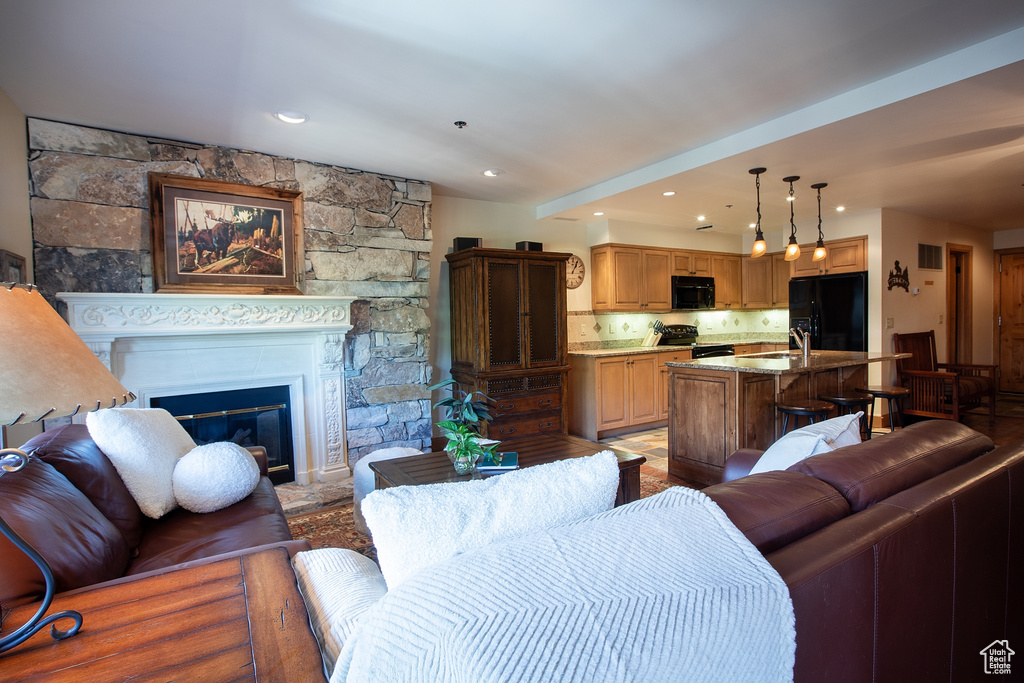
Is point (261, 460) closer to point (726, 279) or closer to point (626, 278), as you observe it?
point (626, 278)

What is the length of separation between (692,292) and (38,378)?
634 cm

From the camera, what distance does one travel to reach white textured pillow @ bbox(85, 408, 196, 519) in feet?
6.16

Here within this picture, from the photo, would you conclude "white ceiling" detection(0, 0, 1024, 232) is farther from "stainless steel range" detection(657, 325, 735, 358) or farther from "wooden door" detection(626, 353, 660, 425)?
"stainless steel range" detection(657, 325, 735, 358)

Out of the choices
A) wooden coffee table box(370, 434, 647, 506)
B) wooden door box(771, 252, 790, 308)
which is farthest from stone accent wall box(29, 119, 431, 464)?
wooden door box(771, 252, 790, 308)

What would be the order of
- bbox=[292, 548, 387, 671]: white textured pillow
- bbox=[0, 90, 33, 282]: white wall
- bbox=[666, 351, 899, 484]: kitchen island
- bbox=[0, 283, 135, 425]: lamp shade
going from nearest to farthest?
bbox=[0, 283, 135, 425]: lamp shade < bbox=[292, 548, 387, 671]: white textured pillow < bbox=[0, 90, 33, 282]: white wall < bbox=[666, 351, 899, 484]: kitchen island

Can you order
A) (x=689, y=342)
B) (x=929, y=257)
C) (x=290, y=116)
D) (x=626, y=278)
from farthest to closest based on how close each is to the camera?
(x=689, y=342), (x=929, y=257), (x=626, y=278), (x=290, y=116)

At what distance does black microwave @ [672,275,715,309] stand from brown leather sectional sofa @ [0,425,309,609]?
204 inches

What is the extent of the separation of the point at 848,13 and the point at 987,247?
727 cm

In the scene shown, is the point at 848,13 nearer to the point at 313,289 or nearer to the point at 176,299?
the point at 313,289

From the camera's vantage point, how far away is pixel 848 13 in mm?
2039

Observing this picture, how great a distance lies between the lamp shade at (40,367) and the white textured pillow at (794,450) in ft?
5.57

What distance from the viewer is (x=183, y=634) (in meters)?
0.93

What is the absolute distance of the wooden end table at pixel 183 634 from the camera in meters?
0.82

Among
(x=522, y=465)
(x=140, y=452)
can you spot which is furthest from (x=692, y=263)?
(x=140, y=452)
